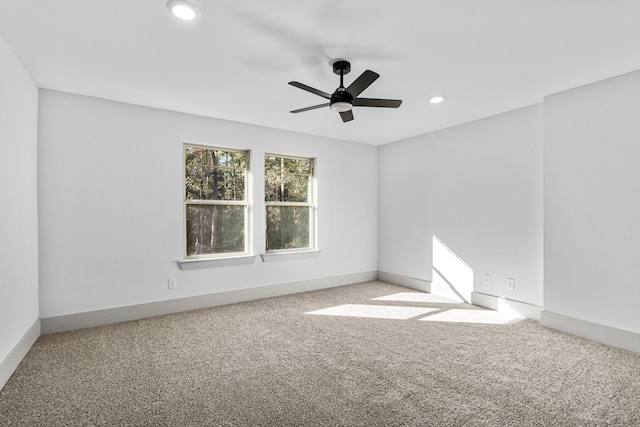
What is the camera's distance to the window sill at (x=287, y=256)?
15.0ft

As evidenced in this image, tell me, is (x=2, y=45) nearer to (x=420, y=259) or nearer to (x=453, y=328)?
(x=453, y=328)

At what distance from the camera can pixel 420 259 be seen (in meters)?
5.04

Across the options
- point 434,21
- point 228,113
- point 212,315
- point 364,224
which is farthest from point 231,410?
point 364,224

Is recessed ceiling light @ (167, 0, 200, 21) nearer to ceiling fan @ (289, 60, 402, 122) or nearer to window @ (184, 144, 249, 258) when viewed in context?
ceiling fan @ (289, 60, 402, 122)

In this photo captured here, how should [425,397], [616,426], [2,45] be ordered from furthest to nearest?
[2,45] → [425,397] → [616,426]

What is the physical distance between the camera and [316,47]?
2.42 meters

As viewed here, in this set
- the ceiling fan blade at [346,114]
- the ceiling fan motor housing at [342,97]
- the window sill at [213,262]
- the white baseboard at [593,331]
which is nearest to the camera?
the ceiling fan motor housing at [342,97]

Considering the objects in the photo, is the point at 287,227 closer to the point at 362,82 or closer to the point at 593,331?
the point at 362,82

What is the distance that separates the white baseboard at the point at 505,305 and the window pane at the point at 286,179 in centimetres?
276

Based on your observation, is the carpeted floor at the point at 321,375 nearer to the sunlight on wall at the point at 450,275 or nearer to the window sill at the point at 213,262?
the window sill at the point at 213,262

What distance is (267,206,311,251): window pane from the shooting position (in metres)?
4.76

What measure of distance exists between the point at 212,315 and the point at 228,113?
2404mm

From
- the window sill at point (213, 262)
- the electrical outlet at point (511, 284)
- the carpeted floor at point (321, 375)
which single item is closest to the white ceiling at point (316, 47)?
the window sill at point (213, 262)

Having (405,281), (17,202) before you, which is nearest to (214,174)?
(17,202)
